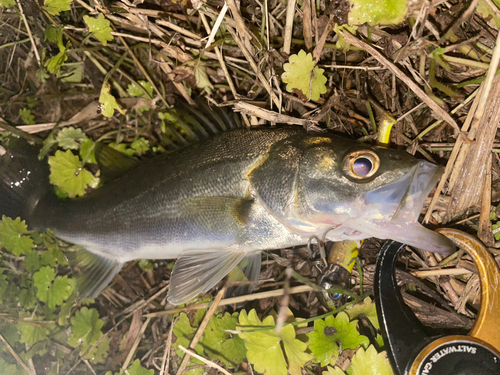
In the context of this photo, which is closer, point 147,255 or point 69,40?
point 147,255

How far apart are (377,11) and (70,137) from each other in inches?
95.4

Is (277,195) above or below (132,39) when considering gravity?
below

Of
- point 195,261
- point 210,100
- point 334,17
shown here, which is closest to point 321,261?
point 195,261

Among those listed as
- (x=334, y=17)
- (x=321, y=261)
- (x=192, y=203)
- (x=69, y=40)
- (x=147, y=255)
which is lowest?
(x=147, y=255)

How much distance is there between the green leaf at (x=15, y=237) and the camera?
2.76m

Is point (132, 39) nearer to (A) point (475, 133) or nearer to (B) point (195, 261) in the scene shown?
(B) point (195, 261)

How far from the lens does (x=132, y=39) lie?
2.52m

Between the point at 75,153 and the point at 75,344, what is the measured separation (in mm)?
1604

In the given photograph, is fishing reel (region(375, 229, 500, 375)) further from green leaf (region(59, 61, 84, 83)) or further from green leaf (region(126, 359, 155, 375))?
green leaf (region(59, 61, 84, 83))

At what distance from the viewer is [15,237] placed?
9.10 feet

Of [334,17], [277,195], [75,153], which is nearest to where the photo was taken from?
[277,195]

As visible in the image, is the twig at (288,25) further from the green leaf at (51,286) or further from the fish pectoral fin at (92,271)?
the green leaf at (51,286)

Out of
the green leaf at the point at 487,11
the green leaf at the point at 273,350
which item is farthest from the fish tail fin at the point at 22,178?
→ the green leaf at the point at 487,11

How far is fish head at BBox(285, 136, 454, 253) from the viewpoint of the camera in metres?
1.68
